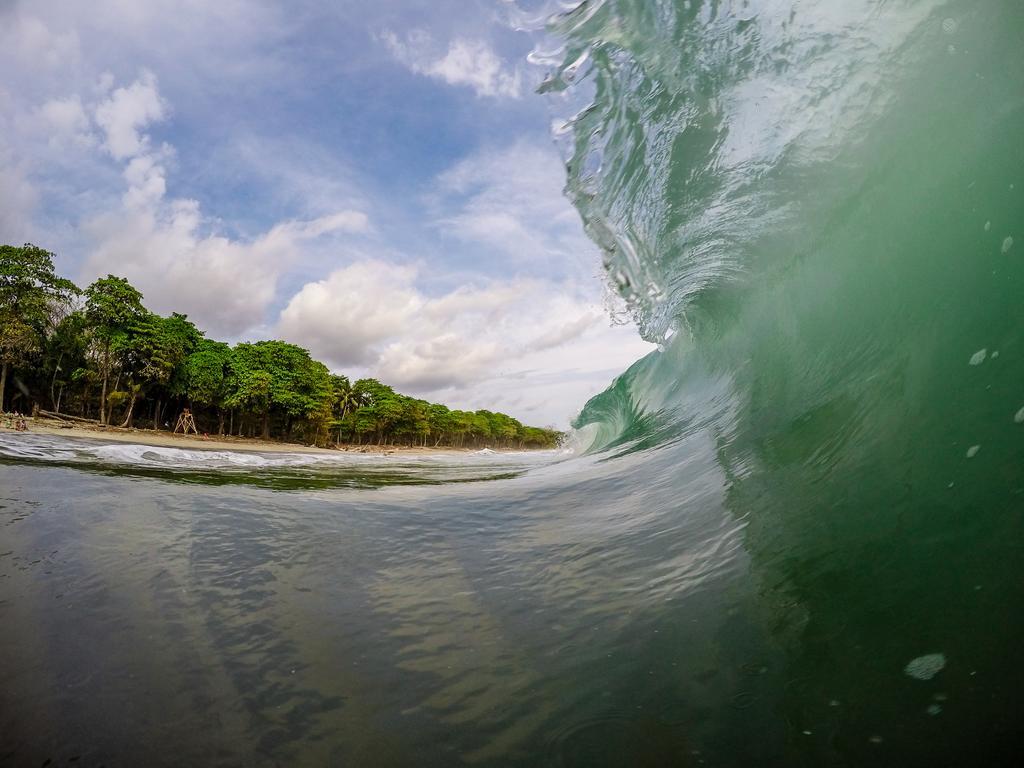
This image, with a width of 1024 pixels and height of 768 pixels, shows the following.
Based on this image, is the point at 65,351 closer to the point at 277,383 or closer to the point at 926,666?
the point at 277,383

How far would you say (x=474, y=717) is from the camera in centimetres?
116

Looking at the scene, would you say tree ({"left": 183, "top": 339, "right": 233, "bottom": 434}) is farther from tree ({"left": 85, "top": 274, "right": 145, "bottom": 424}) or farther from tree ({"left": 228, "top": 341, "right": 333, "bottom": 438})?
tree ({"left": 85, "top": 274, "right": 145, "bottom": 424})

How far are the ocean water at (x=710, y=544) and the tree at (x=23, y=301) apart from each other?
103 feet

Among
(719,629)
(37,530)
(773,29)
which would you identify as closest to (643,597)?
(719,629)

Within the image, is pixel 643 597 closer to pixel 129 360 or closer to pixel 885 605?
pixel 885 605

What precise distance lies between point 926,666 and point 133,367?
39.4 m

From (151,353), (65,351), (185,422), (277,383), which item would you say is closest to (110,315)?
(151,353)

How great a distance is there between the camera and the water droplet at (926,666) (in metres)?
1.06

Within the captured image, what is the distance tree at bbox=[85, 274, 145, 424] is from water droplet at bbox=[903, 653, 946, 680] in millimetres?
36605

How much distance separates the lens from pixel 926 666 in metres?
1.08

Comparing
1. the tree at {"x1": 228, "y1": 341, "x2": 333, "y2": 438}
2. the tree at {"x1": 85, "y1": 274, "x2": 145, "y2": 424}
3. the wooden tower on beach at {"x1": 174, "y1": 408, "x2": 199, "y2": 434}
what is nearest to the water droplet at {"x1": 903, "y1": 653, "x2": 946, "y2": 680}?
the tree at {"x1": 85, "y1": 274, "x2": 145, "y2": 424}

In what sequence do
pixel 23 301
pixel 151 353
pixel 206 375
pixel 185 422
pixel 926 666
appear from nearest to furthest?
pixel 926 666 → pixel 23 301 → pixel 151 353 → pixel 206 375 → pixel 185 422

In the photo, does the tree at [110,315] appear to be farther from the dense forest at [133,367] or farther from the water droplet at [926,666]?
the water droplet at [926,666]

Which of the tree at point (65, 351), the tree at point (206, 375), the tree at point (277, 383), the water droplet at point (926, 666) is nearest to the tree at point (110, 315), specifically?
the tree at point (65, 351)
